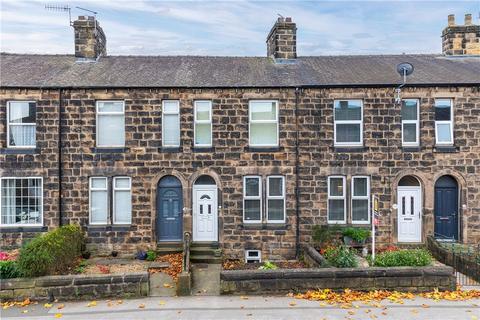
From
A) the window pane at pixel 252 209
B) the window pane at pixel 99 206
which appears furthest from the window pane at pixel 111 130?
the window pane at pixel 252 209

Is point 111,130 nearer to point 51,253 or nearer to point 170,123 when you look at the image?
point 170,123

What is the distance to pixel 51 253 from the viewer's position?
11.4m

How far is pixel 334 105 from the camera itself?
16.0m

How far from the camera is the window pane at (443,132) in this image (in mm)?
15953

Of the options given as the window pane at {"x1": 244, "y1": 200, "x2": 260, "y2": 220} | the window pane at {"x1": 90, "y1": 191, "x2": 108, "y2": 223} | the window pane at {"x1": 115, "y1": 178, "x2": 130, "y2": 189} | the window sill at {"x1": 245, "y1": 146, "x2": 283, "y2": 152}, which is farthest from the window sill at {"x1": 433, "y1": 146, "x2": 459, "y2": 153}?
the window pane at {"x1": 90, "y1": 191, "x2": 108, "y2": 223}

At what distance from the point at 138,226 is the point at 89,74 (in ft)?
21.2

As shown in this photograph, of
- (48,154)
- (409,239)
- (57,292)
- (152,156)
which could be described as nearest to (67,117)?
(48,154)

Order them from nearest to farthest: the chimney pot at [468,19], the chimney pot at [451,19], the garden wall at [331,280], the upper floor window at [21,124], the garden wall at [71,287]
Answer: the garden wall at [71,287], the garden wall at [331,280], the upper floor window at [21,124], the chimney pot at [468,19], the chimney pot at [451,19]

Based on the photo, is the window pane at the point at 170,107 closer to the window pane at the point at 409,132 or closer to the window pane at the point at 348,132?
the window pane at the point at 348,132

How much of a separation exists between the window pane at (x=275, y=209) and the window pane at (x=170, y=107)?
514 cm

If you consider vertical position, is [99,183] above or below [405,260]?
above

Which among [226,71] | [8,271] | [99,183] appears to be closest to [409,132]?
[226,71]

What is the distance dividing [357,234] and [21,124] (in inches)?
529

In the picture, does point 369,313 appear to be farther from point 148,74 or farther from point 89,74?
point 89,74
